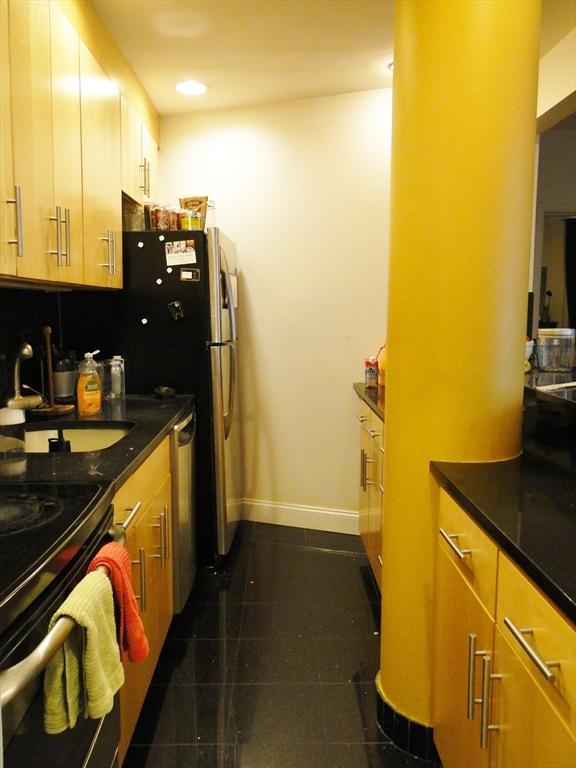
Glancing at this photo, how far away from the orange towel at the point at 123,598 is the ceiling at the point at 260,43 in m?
2.04

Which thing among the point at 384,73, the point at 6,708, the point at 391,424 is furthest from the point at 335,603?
the point at 384,73

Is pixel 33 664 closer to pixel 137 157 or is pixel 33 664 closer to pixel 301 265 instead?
pixel 137 157

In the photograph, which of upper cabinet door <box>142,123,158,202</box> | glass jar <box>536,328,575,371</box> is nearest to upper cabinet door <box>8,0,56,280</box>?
upper cabinet door <box>142,123,158,202</box>

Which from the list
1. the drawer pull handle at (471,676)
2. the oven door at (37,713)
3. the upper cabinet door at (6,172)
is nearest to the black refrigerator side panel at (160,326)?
the upper cabinet door at (6,172)

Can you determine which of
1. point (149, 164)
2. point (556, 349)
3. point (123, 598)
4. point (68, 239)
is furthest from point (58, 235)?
point (556, 349)

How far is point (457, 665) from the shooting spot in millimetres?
1328

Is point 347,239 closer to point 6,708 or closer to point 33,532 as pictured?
point 33,532

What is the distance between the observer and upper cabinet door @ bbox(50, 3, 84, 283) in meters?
1.74

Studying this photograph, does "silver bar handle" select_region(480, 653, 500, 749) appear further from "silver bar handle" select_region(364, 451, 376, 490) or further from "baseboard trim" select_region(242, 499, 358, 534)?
"baseboard trim" select_region(242, 499, 358, 534)

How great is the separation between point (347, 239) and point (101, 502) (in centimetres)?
234

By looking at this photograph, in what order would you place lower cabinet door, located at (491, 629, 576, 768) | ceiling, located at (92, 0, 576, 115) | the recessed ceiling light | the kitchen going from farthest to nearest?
the kitchen → the recessed ceiling light → ceiling, located at (92, 0, 576, 115) → lower cabinet door, located at (491, 629, 576, 768)

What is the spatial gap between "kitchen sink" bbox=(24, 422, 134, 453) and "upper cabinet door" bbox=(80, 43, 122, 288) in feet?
1.78

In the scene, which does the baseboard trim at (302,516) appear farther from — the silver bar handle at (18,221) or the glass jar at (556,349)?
the silver bar handle at (18,221)

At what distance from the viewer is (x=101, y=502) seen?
4.06 feet
